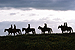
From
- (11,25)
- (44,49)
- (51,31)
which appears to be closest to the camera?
(44,49)

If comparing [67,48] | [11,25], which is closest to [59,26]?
[11,25]

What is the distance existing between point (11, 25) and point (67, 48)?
2167 centimetres

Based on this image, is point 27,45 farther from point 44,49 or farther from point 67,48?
point 67,48

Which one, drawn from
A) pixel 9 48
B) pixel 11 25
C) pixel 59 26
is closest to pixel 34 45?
pixel 9 48

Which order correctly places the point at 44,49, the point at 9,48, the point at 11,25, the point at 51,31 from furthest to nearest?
the point at 51,31, the point at 11,25, the point at 9,48, the point at 44,49

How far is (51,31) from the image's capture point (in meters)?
46.5

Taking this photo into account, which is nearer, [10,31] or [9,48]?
[9,48]

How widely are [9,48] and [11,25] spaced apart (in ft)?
61.6

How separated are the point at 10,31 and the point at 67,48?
21829 mm

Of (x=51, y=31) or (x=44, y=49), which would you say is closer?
(x=44, y=49)

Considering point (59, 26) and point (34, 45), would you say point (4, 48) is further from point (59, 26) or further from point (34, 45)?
point (59, 26)

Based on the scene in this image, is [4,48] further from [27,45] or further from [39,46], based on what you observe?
[39,46]

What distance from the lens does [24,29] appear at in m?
46.2

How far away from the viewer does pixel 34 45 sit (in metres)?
25.3
